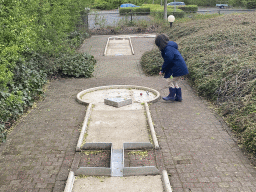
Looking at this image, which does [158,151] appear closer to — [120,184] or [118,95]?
[120,184]

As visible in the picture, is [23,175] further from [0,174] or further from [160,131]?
[160,131]

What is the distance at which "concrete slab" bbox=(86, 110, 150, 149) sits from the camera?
5875mm

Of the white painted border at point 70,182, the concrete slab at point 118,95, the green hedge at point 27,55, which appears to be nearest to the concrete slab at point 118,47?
the green hedge at point 27,55

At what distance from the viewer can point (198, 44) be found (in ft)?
38.6

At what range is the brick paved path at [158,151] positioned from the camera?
4477mm

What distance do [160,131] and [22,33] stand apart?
4.04 metres

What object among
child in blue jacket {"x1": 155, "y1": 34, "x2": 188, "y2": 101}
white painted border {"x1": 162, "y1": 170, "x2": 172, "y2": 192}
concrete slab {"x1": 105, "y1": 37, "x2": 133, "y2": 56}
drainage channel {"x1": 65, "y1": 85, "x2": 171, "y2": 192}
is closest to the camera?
white painted border {"x1": 162, "y1": 170, "x2": 172, "y2": 192}

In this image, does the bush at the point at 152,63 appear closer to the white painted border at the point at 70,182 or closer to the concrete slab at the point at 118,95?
the concrete slab at the point at 118,95

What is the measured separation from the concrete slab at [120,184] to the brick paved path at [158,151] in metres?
0.27

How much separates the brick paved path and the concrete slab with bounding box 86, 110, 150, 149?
335 millimetres

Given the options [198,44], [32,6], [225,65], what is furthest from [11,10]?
[198,44]

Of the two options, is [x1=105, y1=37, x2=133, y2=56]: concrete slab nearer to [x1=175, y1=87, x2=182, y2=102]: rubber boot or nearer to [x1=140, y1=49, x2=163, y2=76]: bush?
[x1=140, y1=49, x2=163, y2=76]: bush

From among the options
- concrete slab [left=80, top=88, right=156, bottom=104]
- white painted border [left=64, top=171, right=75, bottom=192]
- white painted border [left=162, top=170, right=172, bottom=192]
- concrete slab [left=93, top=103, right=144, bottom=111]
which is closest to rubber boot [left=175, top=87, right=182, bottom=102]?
concrete slab [left=80, top=88, right=156, bottom=104]

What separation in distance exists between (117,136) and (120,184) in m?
1.68
